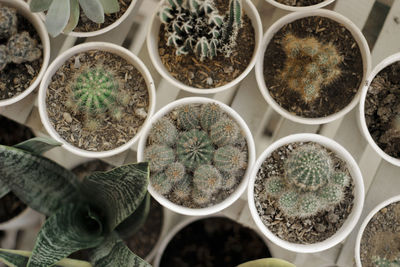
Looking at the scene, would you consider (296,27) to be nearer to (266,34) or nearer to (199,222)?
(266,34)

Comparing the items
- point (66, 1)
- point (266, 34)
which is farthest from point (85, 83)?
point (266, 34)

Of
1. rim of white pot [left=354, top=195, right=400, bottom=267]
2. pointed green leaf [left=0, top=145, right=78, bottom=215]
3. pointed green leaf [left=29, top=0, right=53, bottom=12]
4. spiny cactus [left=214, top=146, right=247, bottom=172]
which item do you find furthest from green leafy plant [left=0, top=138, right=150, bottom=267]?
rim of white pot [left=354, top=195, right=400, bottom=267]

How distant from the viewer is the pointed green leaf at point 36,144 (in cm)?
113

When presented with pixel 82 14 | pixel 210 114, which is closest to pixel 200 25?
pixel 210 114

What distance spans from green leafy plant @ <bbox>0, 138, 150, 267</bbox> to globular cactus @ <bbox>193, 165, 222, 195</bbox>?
7.4 inches

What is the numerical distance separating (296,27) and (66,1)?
87 cm

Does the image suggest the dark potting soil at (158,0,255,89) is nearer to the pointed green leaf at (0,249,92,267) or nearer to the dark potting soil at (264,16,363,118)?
the dark potting soil at (264,16,363,118)

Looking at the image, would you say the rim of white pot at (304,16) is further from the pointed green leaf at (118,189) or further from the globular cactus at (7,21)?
the globular cactus at (7,21)

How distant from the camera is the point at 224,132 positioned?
1.33 meters

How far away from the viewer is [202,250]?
1.64m

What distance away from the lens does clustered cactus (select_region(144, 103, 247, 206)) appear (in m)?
1.33

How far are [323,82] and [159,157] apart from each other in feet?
2.24

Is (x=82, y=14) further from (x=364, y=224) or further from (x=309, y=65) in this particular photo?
(x=364, y=224)

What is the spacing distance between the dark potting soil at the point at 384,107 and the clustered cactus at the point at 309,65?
0.55 feet
